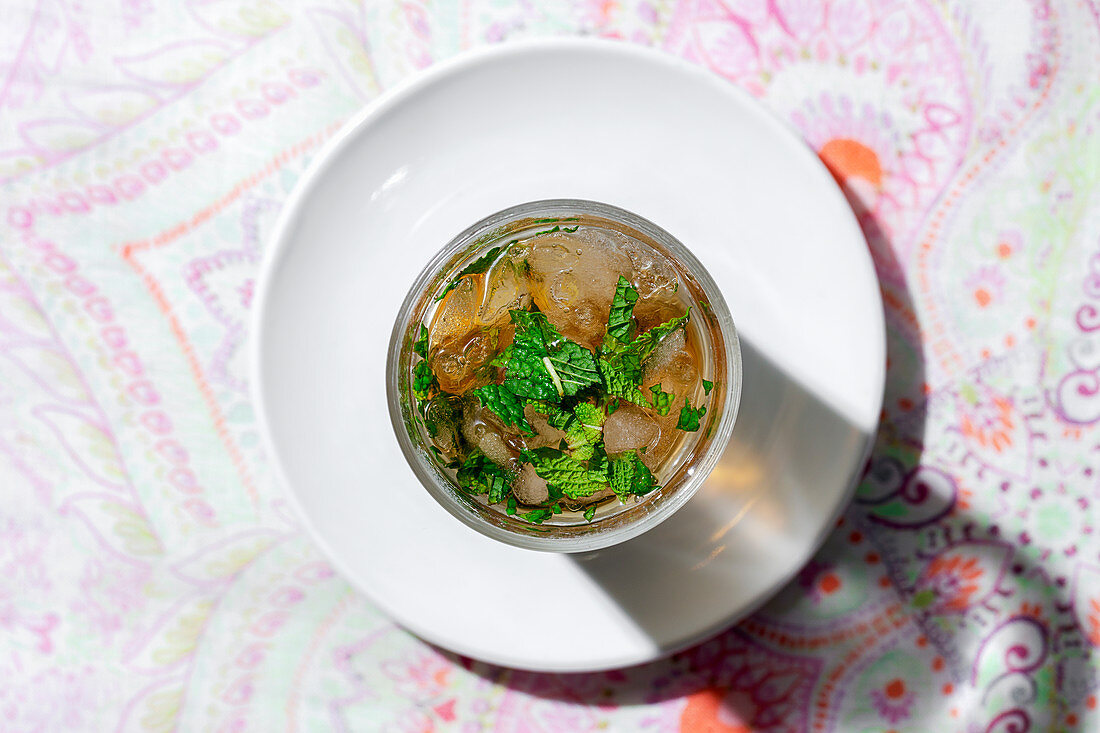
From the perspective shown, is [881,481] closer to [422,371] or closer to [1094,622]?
[1094,622]

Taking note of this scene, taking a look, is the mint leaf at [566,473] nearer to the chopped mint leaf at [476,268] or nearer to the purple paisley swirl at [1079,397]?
the chopped mint leaf at [476,268]

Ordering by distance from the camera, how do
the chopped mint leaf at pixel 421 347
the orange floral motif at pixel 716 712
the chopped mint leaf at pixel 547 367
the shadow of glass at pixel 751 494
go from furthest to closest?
the orange floral motif at pixel 716 712 < the shadow of glass at pixel 751 494 < the chopped mint leaf at pixel 421 347 < the chopped mint leaf at pixel 547 367

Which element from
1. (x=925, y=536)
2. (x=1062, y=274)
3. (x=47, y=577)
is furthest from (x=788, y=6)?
(x=47, y=577)

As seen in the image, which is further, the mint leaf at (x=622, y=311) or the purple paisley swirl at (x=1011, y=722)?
the purple paisley swirl at (x=1011, y=722)

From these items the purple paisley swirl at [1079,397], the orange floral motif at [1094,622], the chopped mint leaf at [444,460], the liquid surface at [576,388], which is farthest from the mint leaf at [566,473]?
the orange floral motif at [1094,622]

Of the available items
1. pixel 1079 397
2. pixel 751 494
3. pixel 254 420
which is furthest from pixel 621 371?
pixel 1079 397
